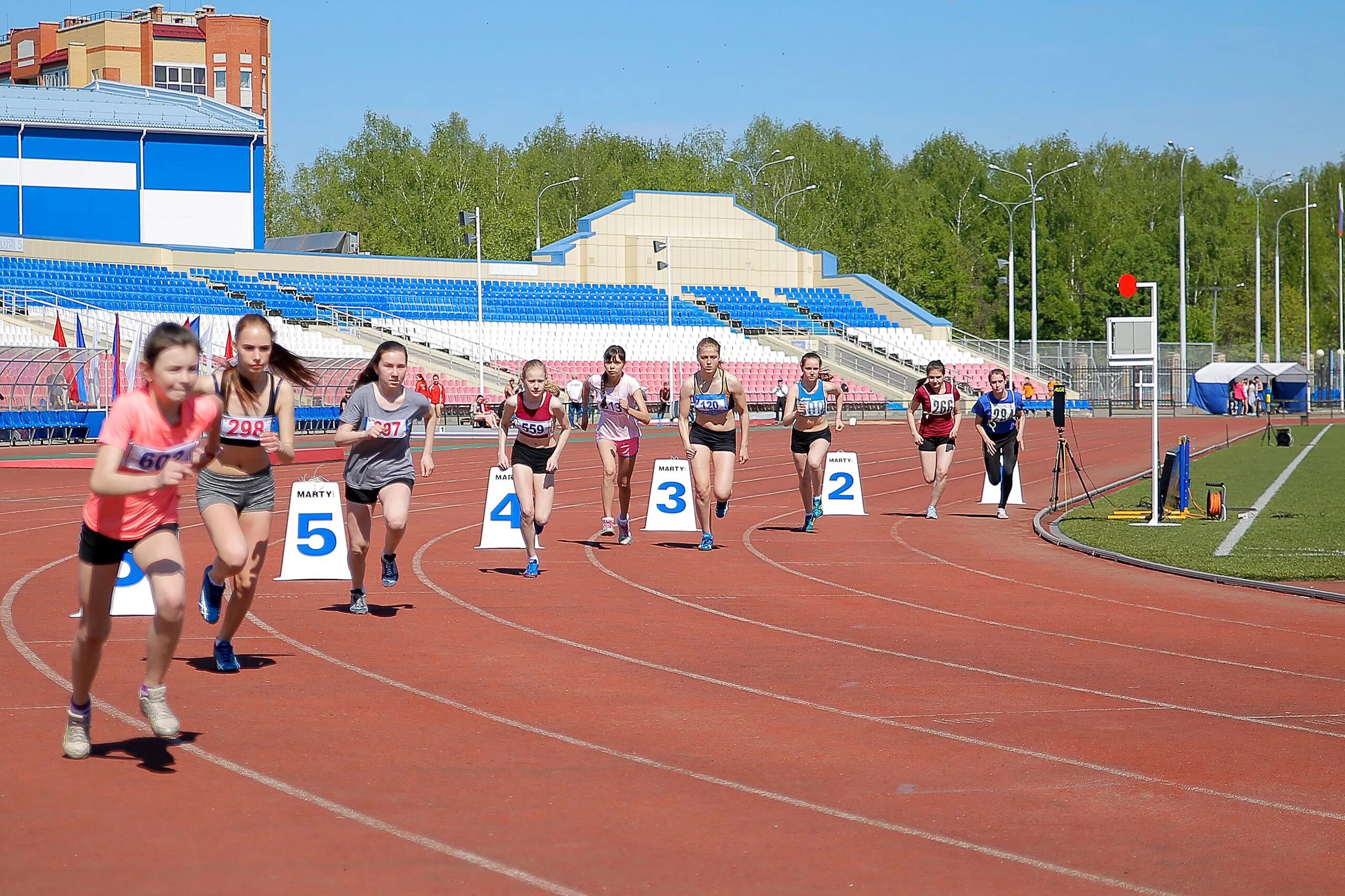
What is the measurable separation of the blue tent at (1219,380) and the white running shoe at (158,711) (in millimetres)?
63251

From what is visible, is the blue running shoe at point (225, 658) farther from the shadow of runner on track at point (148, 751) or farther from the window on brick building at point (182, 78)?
the window on brick building at point (182, 78)

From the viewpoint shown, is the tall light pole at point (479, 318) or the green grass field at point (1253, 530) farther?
the tall light pole at point (479, 318)

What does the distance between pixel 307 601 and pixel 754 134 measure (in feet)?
312

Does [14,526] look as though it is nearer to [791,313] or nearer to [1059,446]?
[1059,446]

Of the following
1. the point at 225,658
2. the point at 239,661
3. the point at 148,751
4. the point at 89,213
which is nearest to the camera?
the point at 148,751

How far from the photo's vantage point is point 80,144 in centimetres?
6141

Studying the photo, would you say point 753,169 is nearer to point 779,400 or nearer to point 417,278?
point 417,278

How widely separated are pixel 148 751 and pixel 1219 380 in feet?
213

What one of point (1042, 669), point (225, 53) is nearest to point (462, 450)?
point (1042, 669)

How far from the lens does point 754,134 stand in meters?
104

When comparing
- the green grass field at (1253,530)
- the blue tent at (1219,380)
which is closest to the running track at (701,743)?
the green grass field at (1253,530)

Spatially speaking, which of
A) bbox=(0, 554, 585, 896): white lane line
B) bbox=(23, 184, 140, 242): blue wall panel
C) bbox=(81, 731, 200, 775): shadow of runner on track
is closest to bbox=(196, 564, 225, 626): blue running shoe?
bbox=(0, 554, 585, 896): white lane line

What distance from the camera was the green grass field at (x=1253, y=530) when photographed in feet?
46.3

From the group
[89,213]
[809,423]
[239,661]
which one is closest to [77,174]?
[89,213]
